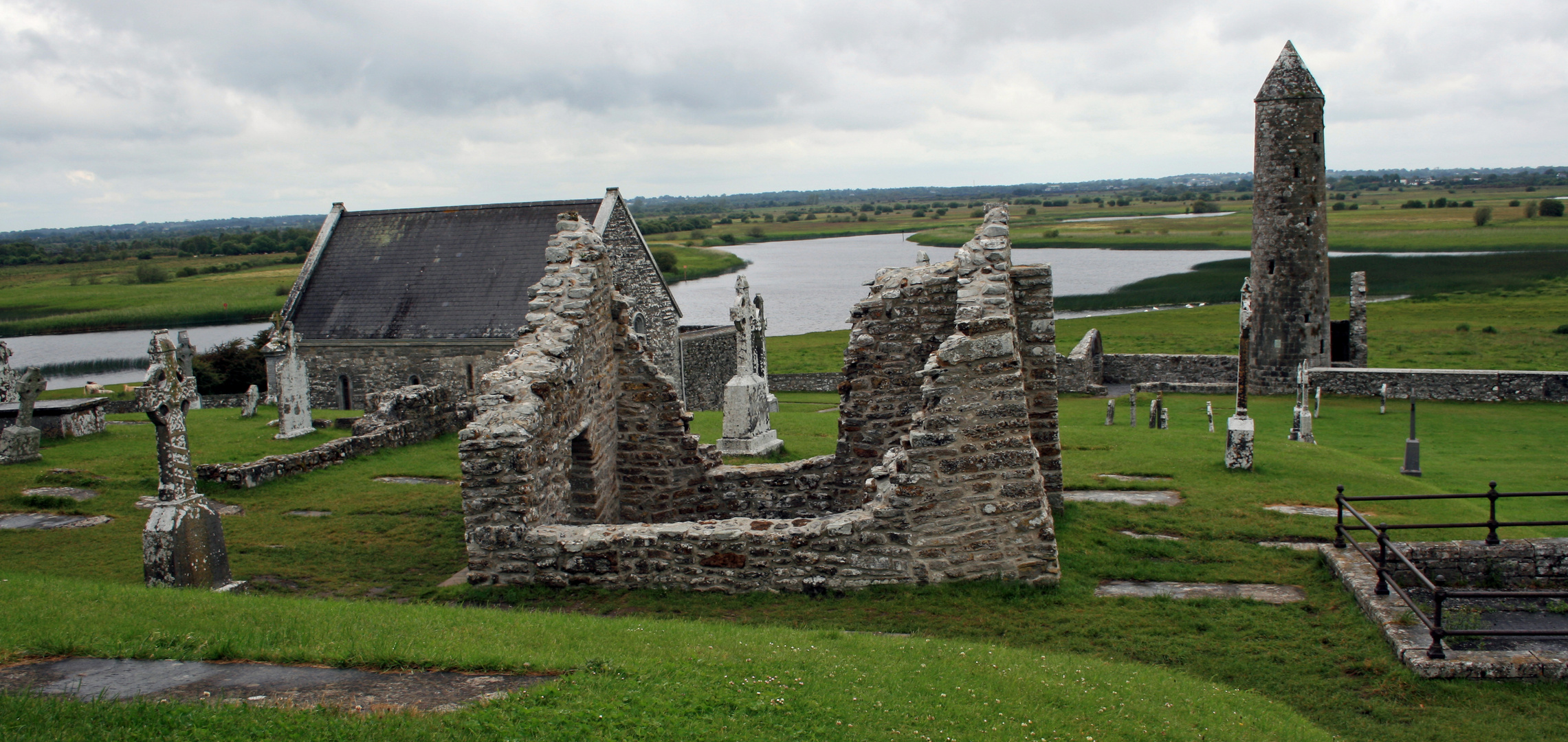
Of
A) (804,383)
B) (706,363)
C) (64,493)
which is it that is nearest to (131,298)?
(706,363)

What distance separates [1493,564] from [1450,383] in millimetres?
19586

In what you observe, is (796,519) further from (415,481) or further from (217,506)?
(217,506)

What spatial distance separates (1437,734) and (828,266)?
360 feet

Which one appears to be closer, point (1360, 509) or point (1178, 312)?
point (1360, 509)

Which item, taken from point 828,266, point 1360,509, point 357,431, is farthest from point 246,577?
point 828,266

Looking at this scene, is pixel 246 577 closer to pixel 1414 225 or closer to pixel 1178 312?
pixel 1178 312

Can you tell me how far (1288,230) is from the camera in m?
27.4

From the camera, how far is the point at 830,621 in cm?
791

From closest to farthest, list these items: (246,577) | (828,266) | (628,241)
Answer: (246,577)
(628,241)
(828,266)

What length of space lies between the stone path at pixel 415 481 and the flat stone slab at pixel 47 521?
12.2 feet

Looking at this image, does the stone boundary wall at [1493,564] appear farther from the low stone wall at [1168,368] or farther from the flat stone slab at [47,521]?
the low stone wall at [1168,368]

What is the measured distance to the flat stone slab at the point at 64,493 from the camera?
13188mm

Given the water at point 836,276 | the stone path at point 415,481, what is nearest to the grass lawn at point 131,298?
the water at point 836,276

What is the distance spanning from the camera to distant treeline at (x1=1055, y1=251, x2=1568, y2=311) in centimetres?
6088
